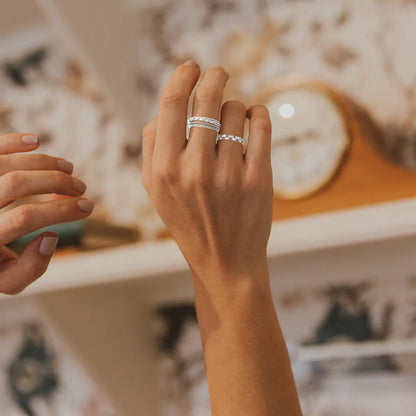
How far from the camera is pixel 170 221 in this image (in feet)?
1.34

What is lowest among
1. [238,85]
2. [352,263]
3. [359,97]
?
[352,263]

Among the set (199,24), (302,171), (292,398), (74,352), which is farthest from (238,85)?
(292,398)

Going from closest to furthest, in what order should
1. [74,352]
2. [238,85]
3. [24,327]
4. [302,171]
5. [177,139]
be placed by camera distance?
[177,139] → [302,171] → [74,352] → [238,85] → [24,327]

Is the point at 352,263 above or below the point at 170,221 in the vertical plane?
above

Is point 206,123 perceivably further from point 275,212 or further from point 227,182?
point 275,212

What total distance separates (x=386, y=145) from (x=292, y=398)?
64 centimetres

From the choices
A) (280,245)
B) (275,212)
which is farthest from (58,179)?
(275,212)

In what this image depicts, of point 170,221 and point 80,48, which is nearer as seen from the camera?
point 170,221

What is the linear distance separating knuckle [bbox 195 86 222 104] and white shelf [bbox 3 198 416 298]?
0.36 metres

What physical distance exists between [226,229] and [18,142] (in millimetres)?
232

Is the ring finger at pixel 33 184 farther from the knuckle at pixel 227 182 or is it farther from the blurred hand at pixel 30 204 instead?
the knuckle at pixel 227 182

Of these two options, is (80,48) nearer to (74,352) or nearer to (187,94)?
(74,352)

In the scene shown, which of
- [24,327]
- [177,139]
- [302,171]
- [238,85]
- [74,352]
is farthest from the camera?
[24,327]

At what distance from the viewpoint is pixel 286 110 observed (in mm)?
811
